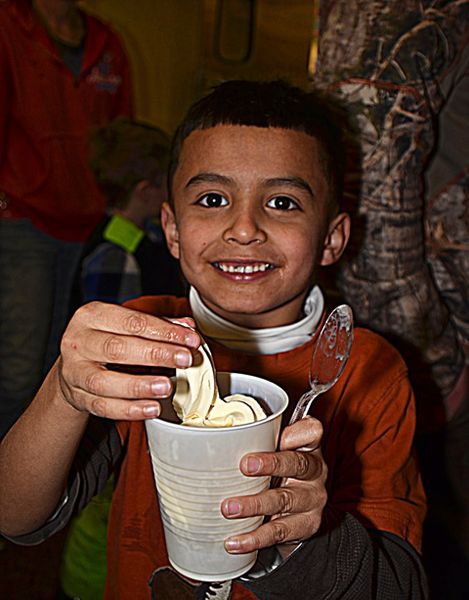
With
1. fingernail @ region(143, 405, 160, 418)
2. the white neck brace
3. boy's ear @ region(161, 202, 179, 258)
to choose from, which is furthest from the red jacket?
fingernail @ region(143, 405, 160, 418)

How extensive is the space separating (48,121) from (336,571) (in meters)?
1.95

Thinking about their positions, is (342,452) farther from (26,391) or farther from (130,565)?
(26,391)

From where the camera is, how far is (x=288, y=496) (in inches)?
24.6

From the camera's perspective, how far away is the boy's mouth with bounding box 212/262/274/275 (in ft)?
2.99

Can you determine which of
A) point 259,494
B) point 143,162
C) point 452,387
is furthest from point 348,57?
point 143,162

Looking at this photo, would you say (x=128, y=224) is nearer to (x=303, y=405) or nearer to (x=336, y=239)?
(x=336, y=239)

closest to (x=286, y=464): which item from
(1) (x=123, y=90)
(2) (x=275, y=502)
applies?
(2) (x=275, y=502)

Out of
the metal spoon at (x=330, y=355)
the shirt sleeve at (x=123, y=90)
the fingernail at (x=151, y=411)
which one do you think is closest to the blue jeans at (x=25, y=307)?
the shirt sleeve at (x=123, y=90)

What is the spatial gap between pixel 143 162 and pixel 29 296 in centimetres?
60

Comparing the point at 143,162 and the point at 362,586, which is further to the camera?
the point at 143,162

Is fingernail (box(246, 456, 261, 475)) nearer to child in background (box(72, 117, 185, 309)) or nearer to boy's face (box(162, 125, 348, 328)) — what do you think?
boy's face (box(162, 125, 348, 328))

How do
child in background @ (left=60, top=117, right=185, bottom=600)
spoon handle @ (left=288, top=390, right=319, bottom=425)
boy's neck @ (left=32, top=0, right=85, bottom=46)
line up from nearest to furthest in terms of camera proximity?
spoon handle @ (left=288, top=390, right=319, bottom=425) → child in background @ (left=60, top=117, right=185, bottom=600) → boy's neck @ (left=32, top=0, right=85, bottom=46)

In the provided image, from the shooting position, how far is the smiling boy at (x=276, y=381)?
2.31 feet

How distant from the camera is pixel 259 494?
595 mm
